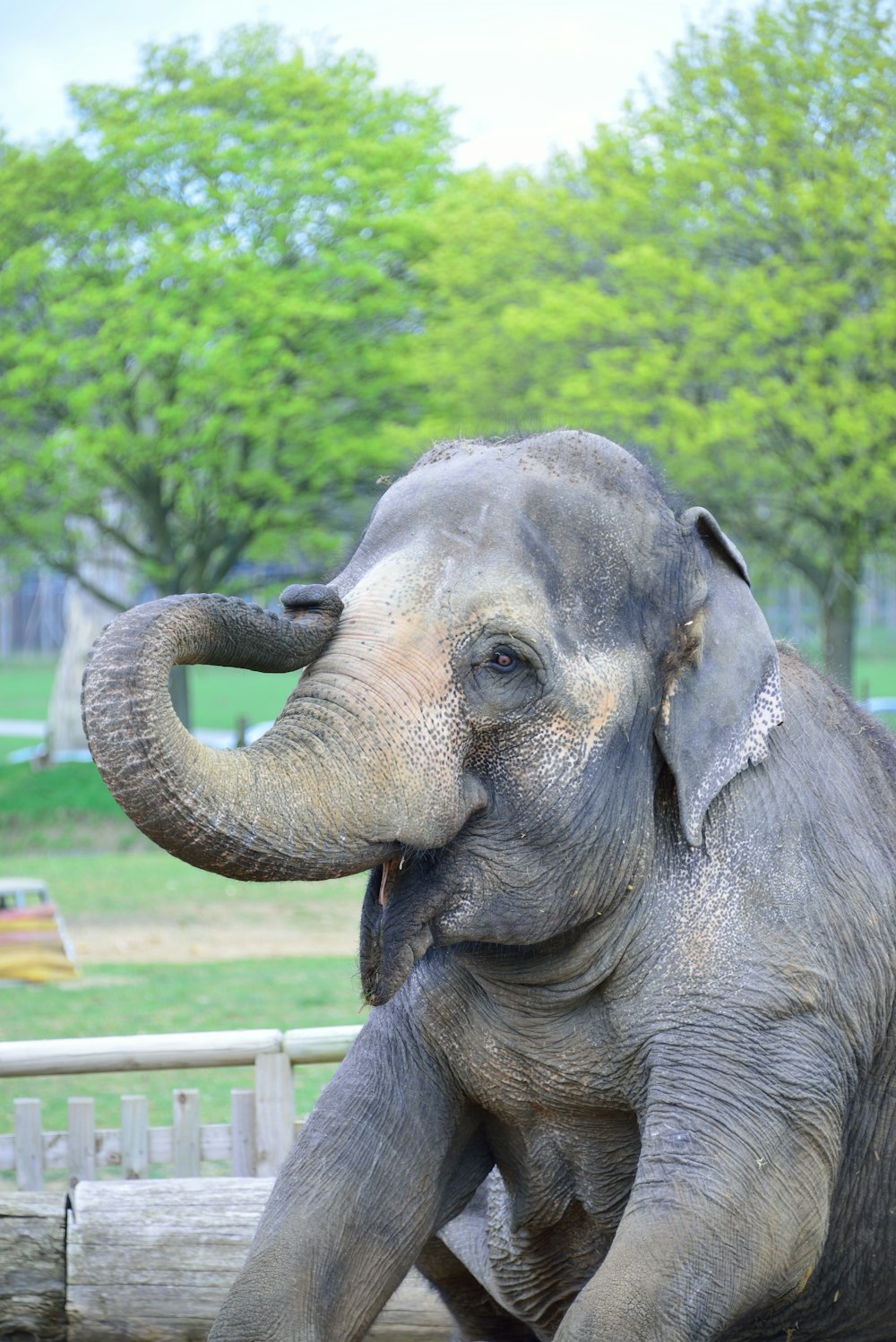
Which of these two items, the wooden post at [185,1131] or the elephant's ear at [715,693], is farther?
the wooden post at [185,1131]

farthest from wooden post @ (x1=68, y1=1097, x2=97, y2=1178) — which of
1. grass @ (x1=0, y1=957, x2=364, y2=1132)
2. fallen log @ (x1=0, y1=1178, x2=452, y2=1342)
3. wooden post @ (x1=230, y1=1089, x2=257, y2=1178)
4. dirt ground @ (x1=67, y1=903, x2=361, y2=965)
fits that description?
dirt ground @ (x1=67, y1=903, x2=361, y2=965)

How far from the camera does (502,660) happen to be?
2.78 meters

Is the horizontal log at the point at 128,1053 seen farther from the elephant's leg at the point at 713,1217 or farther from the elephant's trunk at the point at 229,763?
the elephant's trunk at the point at 229,763

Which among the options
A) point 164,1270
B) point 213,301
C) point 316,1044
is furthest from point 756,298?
point 164,1270

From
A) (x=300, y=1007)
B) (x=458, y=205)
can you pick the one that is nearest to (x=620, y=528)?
(x=300, y=1007)

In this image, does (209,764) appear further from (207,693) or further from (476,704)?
(207,693)

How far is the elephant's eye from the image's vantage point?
2775 mm

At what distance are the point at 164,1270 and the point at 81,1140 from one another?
1.17 metres

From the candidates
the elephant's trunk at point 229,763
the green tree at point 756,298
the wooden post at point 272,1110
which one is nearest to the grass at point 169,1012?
the wooden post at point 272,1110

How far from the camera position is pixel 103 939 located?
13250 mm

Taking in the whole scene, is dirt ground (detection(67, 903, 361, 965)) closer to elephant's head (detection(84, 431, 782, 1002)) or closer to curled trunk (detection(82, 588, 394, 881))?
elephant's head (detection(84, 431, 782, 1002))

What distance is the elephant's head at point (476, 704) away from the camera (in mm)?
2443

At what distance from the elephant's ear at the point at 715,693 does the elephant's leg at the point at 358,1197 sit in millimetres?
733

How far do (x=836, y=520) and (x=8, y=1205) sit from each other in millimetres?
14955
